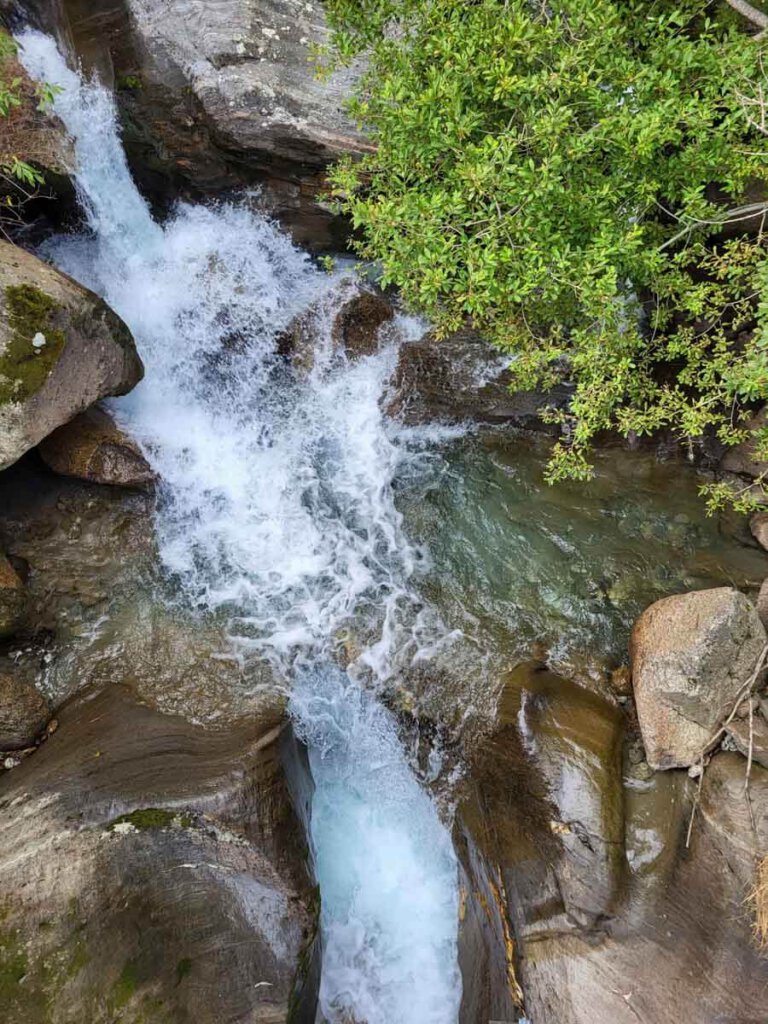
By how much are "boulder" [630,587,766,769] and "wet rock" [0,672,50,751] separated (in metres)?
7.79

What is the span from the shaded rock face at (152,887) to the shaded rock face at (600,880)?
242cm

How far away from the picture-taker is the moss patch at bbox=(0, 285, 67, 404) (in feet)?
23.7

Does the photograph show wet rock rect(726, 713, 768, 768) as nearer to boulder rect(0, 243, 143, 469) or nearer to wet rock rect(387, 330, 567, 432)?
wet rock rect(387, 330, 567, 432)

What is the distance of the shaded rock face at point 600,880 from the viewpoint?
5.87 m

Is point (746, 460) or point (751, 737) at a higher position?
point (746, 460)

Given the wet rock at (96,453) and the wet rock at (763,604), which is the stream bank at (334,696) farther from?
the wet rock at (763,604)

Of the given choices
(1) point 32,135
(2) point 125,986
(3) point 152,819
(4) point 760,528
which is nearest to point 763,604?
(4) point 760,528

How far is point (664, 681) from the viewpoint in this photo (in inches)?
281

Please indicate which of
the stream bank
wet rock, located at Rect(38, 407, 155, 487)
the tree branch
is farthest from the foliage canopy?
wet rock, located at Rect(38, 407, 155, 487)

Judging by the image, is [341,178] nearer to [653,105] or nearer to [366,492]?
[653,105]

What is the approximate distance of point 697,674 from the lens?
693cm

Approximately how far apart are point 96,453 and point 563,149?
7.31 meters

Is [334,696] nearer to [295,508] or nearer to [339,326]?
[295,508]

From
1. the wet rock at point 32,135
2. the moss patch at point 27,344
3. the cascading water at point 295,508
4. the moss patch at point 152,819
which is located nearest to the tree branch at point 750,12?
the cascading water at point 295,508
